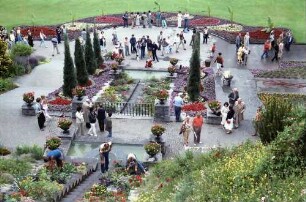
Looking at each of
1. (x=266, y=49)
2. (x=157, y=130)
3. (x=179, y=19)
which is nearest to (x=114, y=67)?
(x=266, y=49)

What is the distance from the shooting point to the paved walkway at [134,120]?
80.2ft

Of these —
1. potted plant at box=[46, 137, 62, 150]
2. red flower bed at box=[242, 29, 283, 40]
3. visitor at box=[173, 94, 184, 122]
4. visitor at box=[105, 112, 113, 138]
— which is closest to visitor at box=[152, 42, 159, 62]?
red flower bed at box=[242, 29, 283, 40]

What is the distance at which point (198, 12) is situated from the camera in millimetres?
47469

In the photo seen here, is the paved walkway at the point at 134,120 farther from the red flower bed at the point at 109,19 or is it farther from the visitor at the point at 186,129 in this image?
the red flower bed at the point at 109,19

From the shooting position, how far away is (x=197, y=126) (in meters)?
23.2

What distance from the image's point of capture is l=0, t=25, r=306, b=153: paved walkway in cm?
2444

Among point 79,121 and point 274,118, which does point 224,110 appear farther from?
point 79,121

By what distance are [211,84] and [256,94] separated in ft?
8.46

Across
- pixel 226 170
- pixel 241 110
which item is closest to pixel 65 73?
pixel 241 110

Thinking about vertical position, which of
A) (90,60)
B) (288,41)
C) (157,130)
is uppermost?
(288,41)

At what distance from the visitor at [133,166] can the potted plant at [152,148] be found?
0.96 meters

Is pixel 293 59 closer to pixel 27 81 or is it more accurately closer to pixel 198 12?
pixel 198 12

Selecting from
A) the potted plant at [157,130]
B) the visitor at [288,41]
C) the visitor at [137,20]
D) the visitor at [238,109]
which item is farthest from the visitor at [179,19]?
the potted plant at [157,130]

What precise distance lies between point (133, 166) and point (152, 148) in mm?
1275
